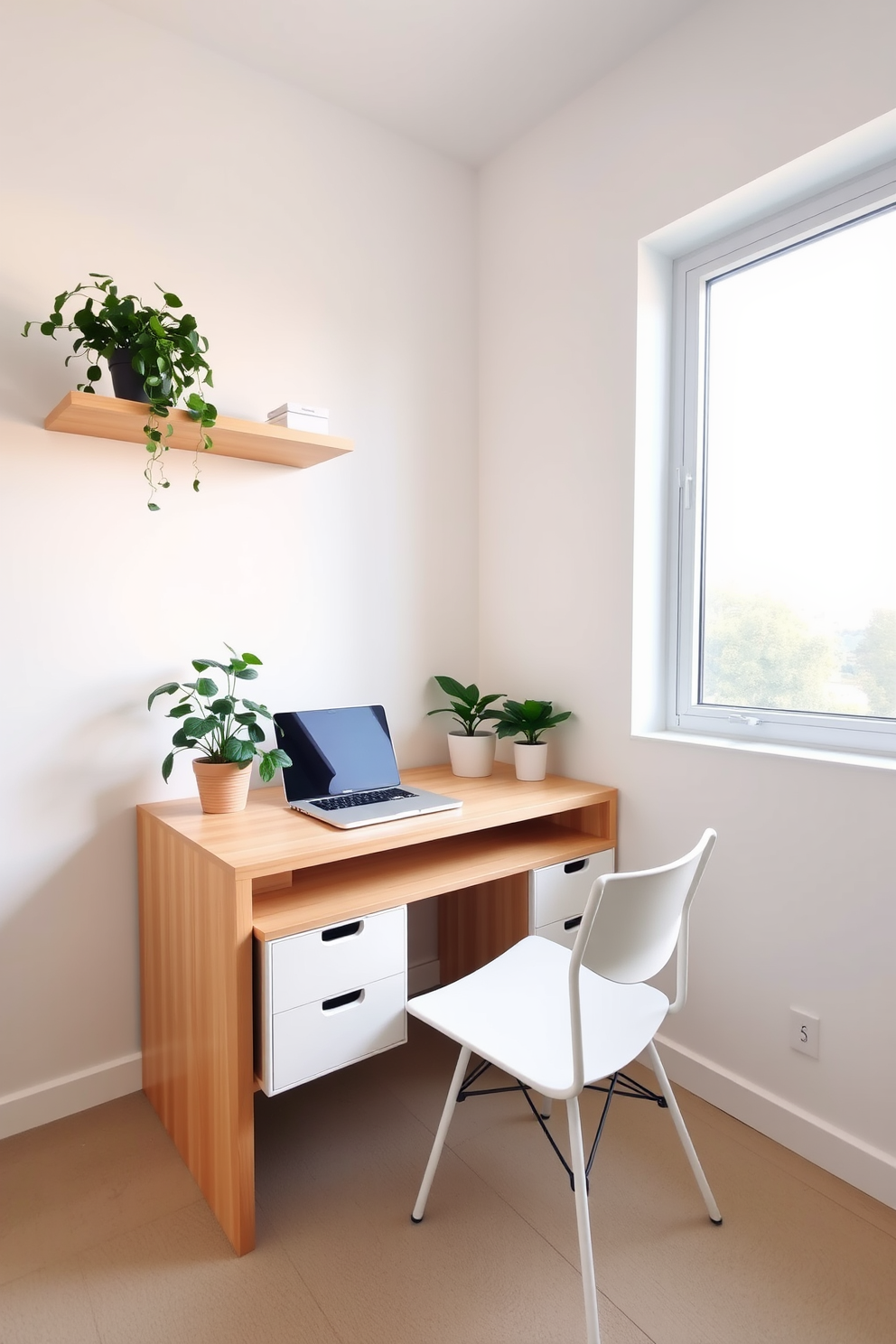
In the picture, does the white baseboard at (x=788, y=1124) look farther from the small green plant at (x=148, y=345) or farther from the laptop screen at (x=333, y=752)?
the small green plant at (x=148, y=345)

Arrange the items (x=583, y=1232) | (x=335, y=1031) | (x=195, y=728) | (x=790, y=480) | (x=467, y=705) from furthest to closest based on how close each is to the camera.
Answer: (x=467, y=705), (x=790, y=480), (x=195, y=728), (x=335, y=1031), (x=583, y=1232)

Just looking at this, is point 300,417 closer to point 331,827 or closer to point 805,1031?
point 331,827

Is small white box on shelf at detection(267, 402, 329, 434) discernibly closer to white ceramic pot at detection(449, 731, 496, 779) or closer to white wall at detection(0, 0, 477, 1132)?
white wall at detection(0, 0, 477, 1132)

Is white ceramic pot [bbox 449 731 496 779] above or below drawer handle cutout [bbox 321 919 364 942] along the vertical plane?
above

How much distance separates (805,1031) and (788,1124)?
23 centimetres

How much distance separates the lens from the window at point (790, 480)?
168 cm

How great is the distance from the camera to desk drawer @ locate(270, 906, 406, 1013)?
1.45 metres

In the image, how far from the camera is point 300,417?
1.91m

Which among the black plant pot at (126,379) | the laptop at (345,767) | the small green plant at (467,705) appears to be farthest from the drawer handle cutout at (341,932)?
the black plant pot at (126,379)

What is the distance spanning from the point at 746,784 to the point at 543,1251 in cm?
106

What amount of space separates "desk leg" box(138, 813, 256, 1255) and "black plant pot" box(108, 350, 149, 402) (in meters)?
0.98

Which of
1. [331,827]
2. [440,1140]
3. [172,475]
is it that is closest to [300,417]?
[172,475]

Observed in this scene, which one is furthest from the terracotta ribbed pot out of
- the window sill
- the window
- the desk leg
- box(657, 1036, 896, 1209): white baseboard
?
box(657, 1036, 896, 1209): white baseboard

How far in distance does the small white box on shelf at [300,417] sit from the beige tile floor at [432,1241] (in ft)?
5.64
